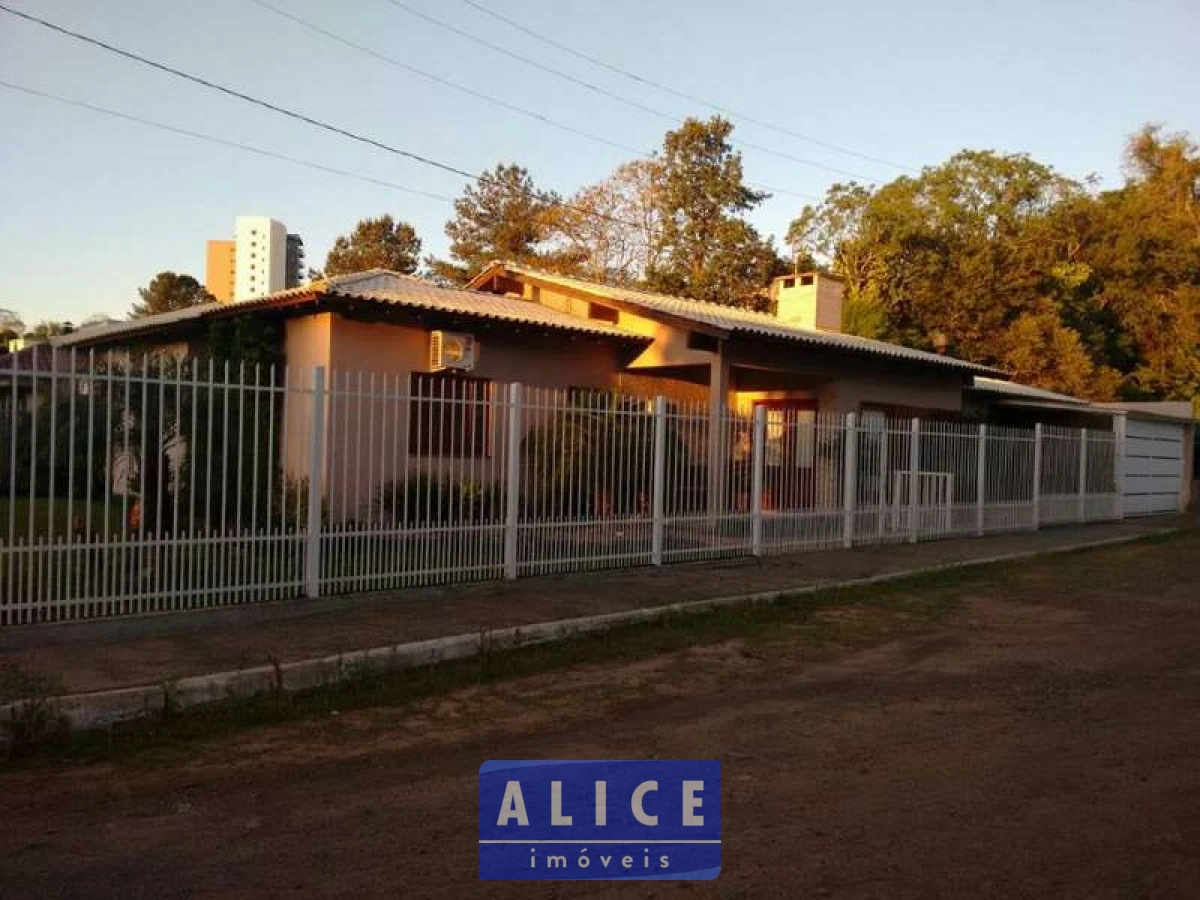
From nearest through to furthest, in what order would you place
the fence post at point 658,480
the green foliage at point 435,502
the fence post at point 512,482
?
the green foliage at point 435,502, the fence post at point 512,482, the fence post at point 658,480

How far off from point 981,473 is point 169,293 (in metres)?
47.5

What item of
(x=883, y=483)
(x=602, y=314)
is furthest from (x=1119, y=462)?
(x=602, y=314)

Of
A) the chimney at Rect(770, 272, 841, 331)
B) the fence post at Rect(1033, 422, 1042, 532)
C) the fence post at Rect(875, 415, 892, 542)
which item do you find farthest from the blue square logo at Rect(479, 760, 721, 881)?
the chimney at Rect(770, 272, 841, 331)

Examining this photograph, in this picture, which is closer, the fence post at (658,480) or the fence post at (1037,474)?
the fence post at (658,480)

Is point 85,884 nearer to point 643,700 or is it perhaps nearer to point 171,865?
point 171,865

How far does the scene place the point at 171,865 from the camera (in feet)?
12.0

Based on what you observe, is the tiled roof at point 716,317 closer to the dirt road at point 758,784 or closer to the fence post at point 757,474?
the fence post at point 757,474

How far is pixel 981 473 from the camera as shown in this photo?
1541cm

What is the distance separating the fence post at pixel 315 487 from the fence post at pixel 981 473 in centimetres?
1074

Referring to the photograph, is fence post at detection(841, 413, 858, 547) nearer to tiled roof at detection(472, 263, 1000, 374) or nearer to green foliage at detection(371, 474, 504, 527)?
tiled roof at detection(472, 263, 1000, 374)

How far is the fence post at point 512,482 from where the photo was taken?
30.0ft

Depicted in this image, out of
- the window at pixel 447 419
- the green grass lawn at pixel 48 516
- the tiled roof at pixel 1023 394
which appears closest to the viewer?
the green grass lawn at pixel 48 516

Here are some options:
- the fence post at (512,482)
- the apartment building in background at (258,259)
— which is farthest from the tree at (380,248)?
the fence post at (512,482)

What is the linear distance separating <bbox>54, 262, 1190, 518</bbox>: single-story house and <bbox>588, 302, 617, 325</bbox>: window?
2 cm
